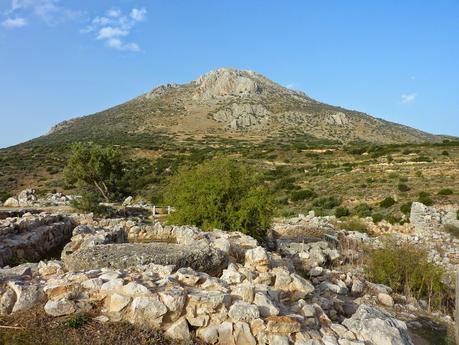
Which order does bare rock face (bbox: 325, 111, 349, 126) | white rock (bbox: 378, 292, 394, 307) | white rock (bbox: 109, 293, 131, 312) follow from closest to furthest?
white rock (bbox: 109, 293, 131, 312) < white rock (bbox: 378, 292, 394, 307) < bare rock face (bbox: 325, 111, 349, 126)

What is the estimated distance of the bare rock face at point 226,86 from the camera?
13362 cm

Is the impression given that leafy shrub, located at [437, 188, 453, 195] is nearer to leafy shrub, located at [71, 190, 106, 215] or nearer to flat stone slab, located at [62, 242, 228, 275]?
leafy shrub, located at [71, 190, 106, 215]

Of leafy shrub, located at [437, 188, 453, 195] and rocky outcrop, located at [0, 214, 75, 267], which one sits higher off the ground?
leafy shrub, located at [437, 188, 453, 195]

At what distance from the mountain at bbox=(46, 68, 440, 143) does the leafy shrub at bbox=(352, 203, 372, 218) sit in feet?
218

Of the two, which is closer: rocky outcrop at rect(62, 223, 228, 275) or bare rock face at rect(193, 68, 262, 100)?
rocky outcrop at rect(62, 223, 228, 275)

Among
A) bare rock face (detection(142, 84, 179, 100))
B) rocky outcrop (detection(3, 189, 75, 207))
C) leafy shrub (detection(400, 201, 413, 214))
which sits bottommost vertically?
rocky outcrop (detection(3, 189, 75, 207))

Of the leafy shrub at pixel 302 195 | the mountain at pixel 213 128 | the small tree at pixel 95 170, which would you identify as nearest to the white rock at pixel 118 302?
the leafy shrub at pixel 302 195

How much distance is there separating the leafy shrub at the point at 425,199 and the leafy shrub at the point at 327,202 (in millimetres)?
6118

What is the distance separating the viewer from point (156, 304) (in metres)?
6.73

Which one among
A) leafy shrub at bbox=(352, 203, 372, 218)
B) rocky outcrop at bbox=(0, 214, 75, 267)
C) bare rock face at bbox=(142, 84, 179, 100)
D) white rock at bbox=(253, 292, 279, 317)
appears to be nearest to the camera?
white rock at bbox=(253, 292, 279, 317)

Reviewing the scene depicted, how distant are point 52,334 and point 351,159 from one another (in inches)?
2206

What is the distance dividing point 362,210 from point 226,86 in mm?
112327

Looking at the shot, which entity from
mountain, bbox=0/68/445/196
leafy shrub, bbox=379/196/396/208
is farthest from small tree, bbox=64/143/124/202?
leafy shrub, bbox=379/196/396/208

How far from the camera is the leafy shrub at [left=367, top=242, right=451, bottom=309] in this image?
534 inches
